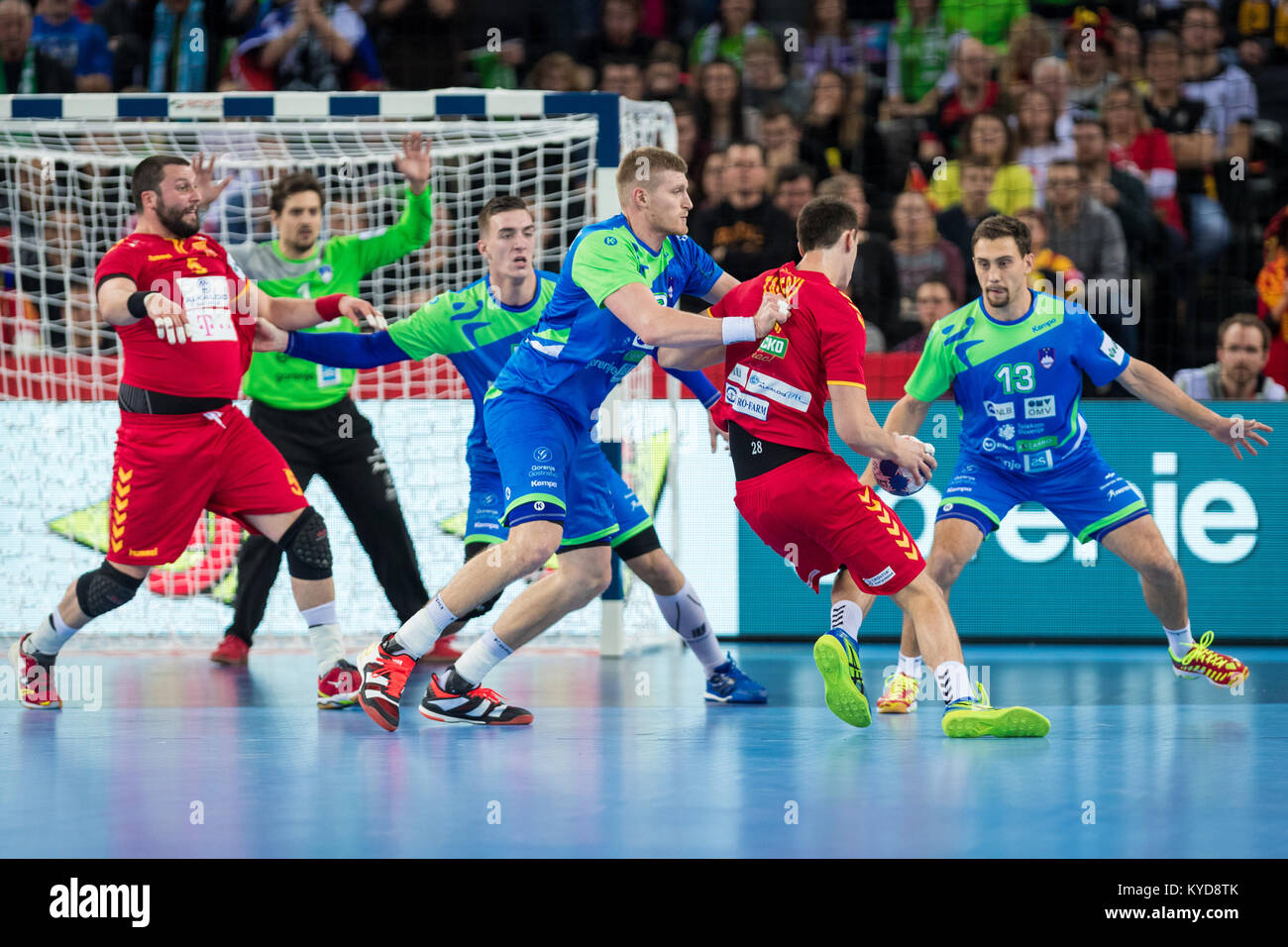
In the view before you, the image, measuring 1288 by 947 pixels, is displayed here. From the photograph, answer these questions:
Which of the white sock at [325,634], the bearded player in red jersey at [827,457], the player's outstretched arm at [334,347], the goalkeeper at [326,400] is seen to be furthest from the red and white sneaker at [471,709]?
the goalkeeper at [326,400]

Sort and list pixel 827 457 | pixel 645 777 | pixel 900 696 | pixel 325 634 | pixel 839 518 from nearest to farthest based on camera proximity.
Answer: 1. pixel 645 777
2. pixel 839 518
3. pixel 827 457
4. pixel 900 696
5. pixel 325 634

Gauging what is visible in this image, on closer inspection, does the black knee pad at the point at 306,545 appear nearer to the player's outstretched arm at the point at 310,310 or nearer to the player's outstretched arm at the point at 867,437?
the player's outstretched arm at the point at 310,310

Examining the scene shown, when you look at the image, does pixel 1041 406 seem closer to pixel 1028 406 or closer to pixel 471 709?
pixel 1028 406

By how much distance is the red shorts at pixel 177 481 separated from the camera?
6.21m

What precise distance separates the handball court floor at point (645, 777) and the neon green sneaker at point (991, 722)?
0.06 meters

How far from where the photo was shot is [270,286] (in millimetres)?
7832

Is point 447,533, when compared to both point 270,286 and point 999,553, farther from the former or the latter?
point 999,553

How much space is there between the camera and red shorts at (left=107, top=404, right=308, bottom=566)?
621 cm

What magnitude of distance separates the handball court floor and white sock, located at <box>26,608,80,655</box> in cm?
30

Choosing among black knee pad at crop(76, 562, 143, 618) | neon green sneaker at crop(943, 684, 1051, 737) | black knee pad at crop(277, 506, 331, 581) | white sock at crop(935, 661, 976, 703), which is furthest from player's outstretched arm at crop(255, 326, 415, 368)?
neon green sneaker at crop(943, 684, 1051, 737)

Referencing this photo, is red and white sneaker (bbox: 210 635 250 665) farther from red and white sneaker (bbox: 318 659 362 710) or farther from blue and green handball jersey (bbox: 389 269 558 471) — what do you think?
blue and green handball jersey (bbox: 389 269 558 471)

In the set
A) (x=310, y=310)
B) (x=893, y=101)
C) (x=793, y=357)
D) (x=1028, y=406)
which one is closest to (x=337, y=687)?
(x=310, y=310)

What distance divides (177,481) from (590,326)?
199 centimetres

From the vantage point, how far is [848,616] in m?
5.82
